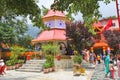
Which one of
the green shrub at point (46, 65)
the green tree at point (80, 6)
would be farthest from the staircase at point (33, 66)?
the green tree at point (80, 6)

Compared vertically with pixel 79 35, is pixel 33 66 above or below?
below

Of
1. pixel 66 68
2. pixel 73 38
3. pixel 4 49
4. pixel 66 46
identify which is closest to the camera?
pixel 66 68

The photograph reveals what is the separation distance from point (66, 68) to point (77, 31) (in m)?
3.58

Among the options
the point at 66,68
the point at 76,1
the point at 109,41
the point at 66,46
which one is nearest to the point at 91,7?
the point at 76,1

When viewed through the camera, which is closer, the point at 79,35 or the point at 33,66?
the point at 33,66

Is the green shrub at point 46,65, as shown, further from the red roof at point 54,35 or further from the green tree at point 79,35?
the red roof at point 54,35

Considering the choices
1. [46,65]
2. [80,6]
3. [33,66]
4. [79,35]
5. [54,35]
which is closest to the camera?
[80,6]

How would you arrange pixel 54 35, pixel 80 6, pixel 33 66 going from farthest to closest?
1. pixel 54 35
2. pixel 33 66
3. pixel 80 6

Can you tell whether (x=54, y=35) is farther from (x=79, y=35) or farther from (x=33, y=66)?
(x=33, y=66)

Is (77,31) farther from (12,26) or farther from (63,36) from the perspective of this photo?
(12,26)

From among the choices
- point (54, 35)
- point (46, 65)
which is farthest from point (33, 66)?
point (54, 35)

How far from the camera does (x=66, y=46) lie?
111 feet

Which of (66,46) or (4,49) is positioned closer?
(66,46)

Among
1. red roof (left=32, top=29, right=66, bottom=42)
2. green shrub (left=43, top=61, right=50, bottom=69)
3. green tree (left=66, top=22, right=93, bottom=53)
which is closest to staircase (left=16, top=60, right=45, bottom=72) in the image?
green shrub (left=43, top=61, right=50, bottom=69)
